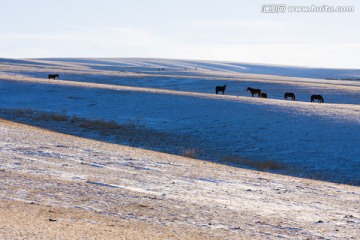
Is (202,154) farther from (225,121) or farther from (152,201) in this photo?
(152,201)

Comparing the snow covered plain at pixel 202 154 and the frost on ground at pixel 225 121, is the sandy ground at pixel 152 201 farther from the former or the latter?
the frost on ground at pixel 225 121

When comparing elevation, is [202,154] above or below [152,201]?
below

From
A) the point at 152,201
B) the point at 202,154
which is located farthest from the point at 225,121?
the point at 152,201

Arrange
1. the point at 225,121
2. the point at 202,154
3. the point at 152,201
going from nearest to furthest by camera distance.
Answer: the point at 152,201 → the point at 202,154 → the point at 225,121

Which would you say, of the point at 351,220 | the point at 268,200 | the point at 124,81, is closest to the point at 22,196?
the point at 268,200

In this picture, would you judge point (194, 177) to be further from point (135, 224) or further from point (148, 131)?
point (148, 131)

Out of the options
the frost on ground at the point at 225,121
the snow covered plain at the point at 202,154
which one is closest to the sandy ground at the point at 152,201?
the snow covered plain at the point at 202,154

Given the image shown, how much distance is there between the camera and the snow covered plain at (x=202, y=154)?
11.8m

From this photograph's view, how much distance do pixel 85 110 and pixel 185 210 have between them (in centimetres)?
2593

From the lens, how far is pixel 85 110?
121 feet

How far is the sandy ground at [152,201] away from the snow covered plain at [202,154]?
0.04 metres

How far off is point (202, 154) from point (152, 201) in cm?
1195

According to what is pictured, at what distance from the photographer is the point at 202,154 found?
79.0 ft

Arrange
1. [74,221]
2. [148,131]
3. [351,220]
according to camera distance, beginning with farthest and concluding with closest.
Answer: [148,131], [351,220], [74,221]
